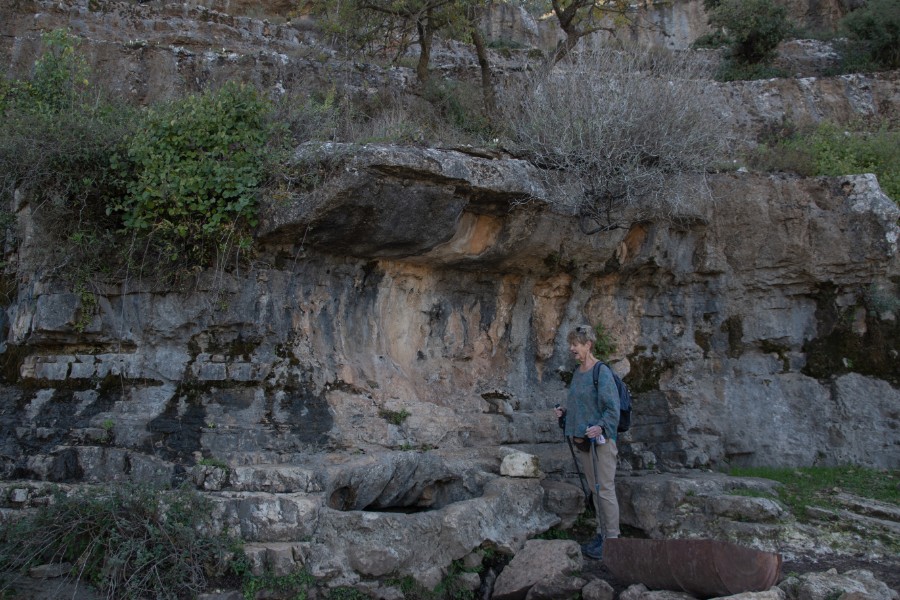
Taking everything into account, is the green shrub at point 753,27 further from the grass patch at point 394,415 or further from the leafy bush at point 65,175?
the leafy bush at point 65,175

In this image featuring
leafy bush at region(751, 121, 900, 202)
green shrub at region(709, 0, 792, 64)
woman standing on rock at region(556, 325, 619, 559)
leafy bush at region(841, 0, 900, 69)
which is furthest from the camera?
green shrub at region(709, 0, 792, 64)

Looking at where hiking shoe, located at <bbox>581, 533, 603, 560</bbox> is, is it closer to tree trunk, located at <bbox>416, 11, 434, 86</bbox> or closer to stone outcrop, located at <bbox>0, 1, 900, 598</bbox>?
stone outcrop, located at <bbox>0, 1, 900, 598</bbox>

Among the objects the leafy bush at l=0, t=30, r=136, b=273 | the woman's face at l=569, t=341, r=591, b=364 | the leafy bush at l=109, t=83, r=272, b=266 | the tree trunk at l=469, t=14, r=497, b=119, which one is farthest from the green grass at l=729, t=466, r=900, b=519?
the leafy bush at l=0, t=30, r=136, b=273

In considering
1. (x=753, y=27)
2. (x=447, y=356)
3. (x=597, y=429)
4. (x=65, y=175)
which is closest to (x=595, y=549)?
(x=597, y=429)

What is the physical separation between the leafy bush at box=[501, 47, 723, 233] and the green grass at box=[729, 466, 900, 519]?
2925 millimetres

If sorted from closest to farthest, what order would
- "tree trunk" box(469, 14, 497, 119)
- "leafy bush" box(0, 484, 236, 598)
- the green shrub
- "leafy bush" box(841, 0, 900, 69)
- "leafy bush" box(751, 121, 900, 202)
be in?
"leafy bush" box(0, 484, 236, 598), "leafy bush" box(751, 121, 900, 202), "tree trunk" box(469, 14, 497, 119), "leafy bush" box(841, 0, 900, 69), the green shrub

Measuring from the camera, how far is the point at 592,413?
20.1ft

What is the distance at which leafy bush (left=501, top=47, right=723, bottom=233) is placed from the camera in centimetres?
748

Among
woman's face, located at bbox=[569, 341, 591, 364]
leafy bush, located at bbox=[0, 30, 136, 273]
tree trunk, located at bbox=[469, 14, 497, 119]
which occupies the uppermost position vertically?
tree trunk, located at bbox=[469, 14, 497, 119]

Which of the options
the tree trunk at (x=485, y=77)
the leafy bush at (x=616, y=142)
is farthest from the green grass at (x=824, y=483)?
the tree trunk at (x=485, y=77)

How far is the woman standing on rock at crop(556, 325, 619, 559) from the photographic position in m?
6.00

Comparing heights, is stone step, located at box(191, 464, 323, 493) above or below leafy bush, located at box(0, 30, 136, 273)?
below

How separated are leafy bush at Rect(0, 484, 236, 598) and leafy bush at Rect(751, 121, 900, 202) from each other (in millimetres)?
7380

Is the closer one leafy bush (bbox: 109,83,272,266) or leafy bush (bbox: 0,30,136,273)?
leafy bush (bbox: 109,83,272,266)
